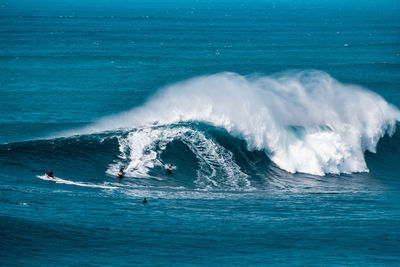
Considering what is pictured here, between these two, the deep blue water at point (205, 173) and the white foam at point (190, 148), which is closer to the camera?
the deep blue water at point (205, 173)

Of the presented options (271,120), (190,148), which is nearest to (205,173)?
(190,148)

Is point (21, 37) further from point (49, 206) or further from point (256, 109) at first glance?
point (49, 206)

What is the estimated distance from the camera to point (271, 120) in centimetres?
4125

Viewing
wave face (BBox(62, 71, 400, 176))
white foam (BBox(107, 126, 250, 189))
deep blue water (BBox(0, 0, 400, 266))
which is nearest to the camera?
deep blue water (BBox(0, 0, 400, 266))

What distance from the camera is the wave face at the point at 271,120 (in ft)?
125

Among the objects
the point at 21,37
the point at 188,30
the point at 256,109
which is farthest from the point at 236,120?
the point at 188,30

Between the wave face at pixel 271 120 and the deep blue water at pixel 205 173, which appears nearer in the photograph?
the deep blue water at pixel 205 173

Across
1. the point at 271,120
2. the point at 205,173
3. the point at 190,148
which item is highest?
the point at 271,120

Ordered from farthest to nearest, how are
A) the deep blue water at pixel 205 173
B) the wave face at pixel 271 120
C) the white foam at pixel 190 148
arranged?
the wave face at pixel 271 120, the white foam at pixel 190 148, the deep blue water at pixel 205 173

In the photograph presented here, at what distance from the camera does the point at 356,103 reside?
45000mm

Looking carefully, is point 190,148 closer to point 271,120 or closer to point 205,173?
point 205,173

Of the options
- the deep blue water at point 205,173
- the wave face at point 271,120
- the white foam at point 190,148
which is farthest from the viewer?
the wave face at point 271,120

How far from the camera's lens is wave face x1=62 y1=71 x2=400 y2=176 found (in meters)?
38.2

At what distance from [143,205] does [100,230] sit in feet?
13.1
